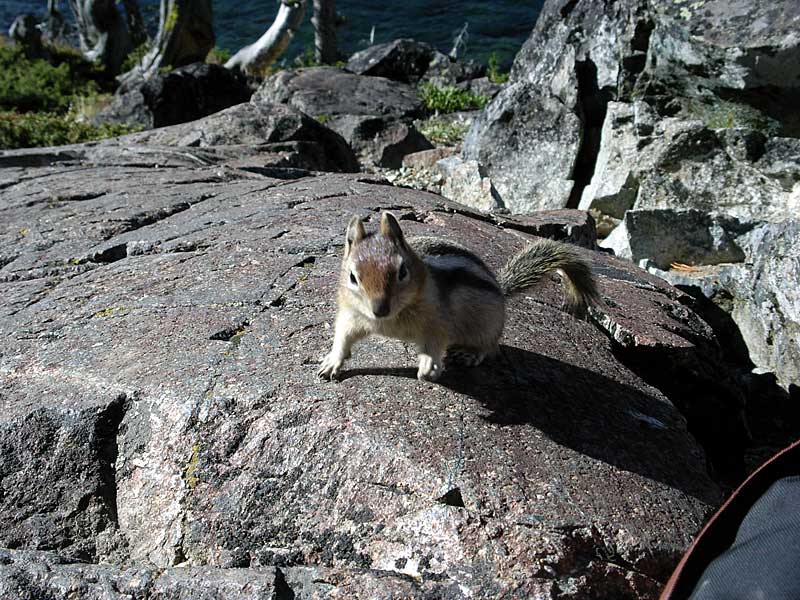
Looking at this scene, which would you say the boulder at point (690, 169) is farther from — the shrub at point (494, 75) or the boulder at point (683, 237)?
the shrub at point (494, 75)

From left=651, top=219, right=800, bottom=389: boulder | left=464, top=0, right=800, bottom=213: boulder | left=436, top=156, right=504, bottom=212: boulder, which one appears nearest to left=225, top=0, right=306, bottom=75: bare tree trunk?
left=464, top=0, right=800, bottom=213: boulder

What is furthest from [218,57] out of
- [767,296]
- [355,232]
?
[355,232]

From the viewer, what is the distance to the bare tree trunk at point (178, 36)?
18656 millimetres

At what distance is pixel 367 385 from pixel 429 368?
0.80 feet

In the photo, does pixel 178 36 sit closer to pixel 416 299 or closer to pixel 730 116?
pixel 730 116

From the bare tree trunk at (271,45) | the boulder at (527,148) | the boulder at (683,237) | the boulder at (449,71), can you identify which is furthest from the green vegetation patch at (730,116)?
the bare tree trunk at (271,45)

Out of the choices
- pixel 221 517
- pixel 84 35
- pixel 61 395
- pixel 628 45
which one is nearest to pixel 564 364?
pixel 221 517

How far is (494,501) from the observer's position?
2439 millimetres

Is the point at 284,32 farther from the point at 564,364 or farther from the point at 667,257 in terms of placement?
the point at 564,364

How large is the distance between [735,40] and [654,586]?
6154 mm

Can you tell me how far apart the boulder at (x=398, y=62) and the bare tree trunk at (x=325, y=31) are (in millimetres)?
2777

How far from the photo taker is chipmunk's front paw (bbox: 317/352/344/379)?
2959 mm

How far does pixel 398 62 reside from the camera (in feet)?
52.6

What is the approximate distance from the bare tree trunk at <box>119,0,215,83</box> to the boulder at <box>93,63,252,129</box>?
484 centimetres
